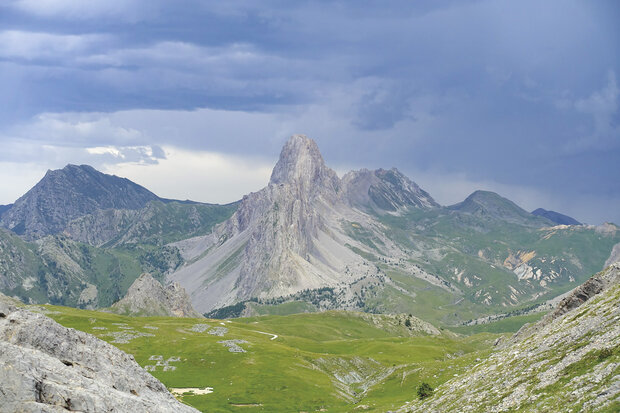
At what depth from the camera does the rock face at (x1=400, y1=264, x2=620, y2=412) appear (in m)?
38.1

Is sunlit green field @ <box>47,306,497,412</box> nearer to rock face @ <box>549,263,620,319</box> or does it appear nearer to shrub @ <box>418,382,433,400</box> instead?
shrub @ <box>418,382,433,400</box>

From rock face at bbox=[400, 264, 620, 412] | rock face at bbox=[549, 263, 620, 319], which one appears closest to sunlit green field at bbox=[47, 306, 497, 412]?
rock face at bbox=[549, 263, 620, 319]

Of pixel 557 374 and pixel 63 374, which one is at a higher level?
pixel 557 374

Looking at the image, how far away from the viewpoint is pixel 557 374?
4481cm

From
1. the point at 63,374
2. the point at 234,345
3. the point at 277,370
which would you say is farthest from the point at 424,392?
the point at 234,345

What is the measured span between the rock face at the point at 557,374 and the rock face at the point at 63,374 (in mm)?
31076

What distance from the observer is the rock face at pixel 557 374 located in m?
38.1

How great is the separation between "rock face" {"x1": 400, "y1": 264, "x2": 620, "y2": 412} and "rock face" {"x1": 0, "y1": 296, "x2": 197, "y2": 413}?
31076 millimetres

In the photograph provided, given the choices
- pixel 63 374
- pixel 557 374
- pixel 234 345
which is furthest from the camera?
pixel 234 345

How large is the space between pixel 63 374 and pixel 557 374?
4236cm

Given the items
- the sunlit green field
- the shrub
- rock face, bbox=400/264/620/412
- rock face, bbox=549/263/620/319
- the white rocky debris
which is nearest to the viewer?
rock face, bbox=400/264/620/412

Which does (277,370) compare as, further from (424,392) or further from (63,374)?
(63,374)

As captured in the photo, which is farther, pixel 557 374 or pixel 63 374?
pixel 557 374

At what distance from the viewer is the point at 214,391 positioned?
107 metres
